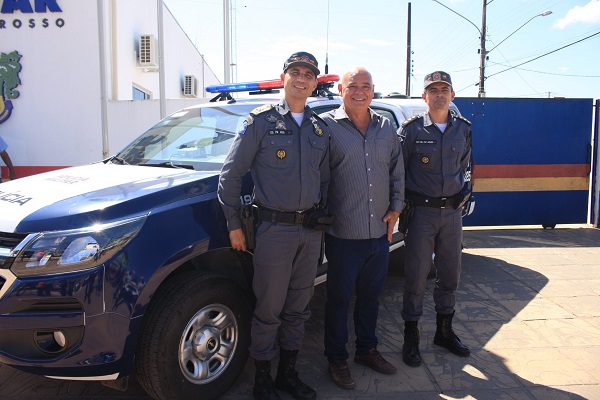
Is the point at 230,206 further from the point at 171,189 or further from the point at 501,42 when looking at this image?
the point at 501,42

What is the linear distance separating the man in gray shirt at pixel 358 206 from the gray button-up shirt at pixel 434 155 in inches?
10.7

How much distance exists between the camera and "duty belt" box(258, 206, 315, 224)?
2.61m

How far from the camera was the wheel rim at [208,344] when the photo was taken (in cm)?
254

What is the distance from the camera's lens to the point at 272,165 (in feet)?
8.57

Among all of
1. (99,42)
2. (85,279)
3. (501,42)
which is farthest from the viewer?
(501,42)

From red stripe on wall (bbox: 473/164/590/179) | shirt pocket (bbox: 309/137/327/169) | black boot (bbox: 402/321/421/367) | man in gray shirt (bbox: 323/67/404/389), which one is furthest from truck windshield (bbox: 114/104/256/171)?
red stripe on wall (bbox: 473/164/590/179)

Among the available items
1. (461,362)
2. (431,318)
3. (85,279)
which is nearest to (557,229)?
(431,318)

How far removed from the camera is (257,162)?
265 cm

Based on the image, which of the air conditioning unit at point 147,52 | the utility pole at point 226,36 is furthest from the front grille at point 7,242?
the air conditioning unit at point 147,52

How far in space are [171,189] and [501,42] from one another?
1908 centimetres

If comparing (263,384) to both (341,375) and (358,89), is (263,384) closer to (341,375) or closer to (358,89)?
(341,375)

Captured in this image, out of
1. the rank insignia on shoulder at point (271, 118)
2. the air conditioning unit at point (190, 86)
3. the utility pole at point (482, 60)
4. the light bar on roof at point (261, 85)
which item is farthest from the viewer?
the utility pole at point (482, 60)

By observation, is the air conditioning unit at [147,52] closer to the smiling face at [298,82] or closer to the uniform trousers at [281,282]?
the smiling face at [298,82]

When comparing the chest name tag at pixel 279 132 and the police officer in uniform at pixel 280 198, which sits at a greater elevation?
the chest name tag at pixel 279 132
